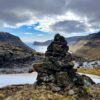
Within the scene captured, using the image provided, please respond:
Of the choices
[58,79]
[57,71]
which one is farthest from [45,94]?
[57,71]

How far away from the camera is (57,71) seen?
99.4 m

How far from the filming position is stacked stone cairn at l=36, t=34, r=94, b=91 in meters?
97.7

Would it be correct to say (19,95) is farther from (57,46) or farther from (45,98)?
(57,46)

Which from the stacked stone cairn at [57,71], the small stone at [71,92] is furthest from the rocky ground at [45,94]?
the stacked stone cairn at [57,71]

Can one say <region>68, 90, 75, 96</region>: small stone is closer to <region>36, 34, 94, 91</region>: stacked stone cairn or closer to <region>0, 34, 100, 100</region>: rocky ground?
<region>0, 34, 100, 100</region>: rocky ground

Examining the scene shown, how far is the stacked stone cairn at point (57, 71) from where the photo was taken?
97681mm

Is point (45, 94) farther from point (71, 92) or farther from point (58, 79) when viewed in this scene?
point (71, 92)

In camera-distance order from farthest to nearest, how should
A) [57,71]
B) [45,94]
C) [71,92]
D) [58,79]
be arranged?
Result: [57,71]
[58,79]
[71,92]
[45,94]

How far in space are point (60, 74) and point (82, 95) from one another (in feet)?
30.3

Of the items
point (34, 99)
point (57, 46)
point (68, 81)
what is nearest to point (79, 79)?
point (68, 81)

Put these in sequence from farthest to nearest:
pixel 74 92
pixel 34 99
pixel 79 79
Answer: pixel 79 79, pixel 74 92, pixel 34 99

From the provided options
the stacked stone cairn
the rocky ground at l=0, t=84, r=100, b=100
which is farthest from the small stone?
the stacked stone cairn

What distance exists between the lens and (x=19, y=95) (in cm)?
9131

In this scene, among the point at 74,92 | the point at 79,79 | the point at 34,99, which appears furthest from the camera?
the point at 79,79
